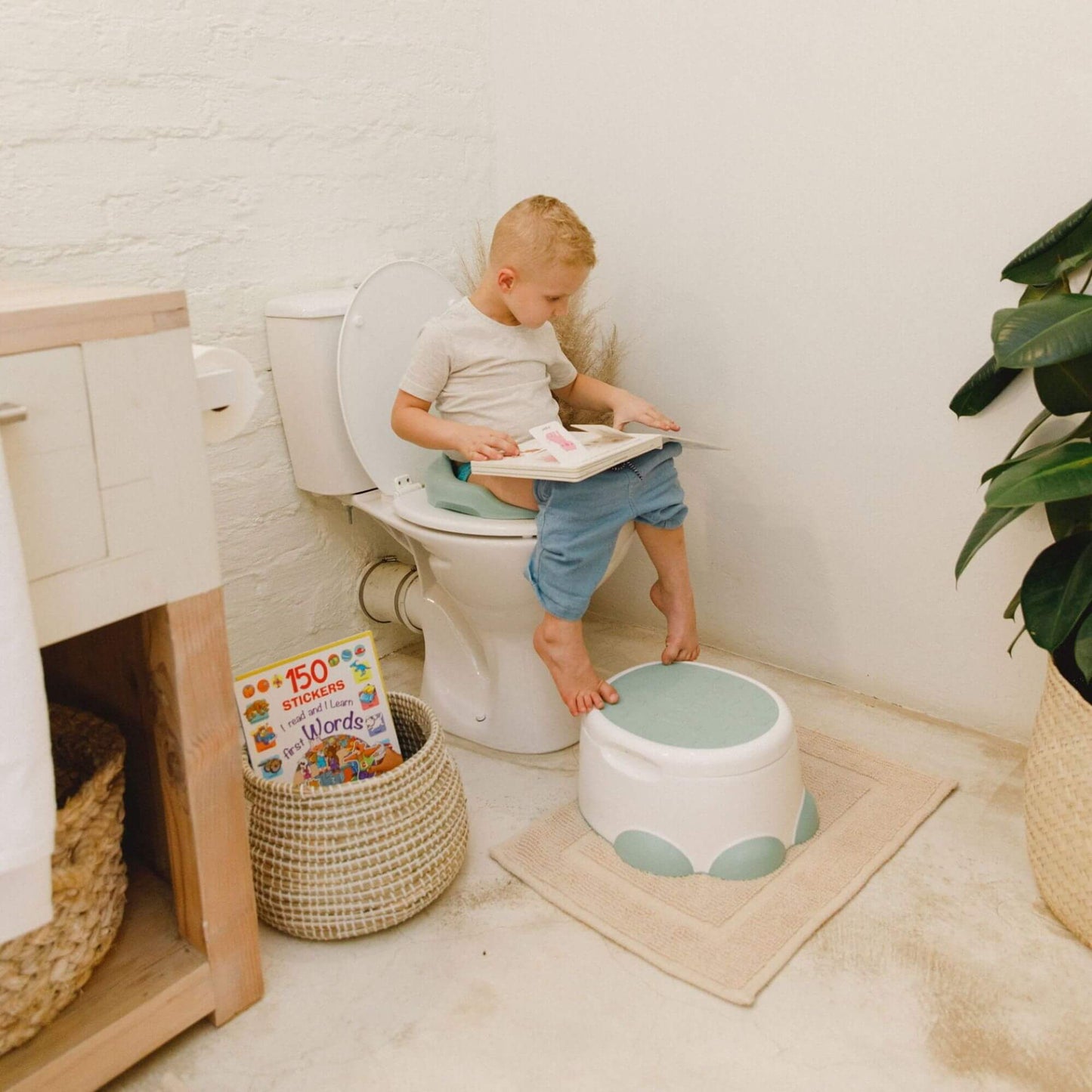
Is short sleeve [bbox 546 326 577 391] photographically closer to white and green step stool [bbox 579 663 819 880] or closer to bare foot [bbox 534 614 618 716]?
bare foot [bbox 534 614 618 716]

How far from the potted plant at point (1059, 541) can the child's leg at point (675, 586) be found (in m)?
0.47

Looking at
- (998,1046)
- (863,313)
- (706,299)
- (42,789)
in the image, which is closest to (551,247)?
(706,299)

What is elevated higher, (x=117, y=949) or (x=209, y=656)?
(x=209, y=656)

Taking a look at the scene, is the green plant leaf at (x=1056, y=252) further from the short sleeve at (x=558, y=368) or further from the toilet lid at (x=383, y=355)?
the toilet lid at (x=383, y=355)

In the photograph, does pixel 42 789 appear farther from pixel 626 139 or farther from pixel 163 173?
pixel 626 139

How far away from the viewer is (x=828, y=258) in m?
1.58

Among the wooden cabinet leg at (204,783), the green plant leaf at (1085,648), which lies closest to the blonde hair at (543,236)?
the wooden cabinet leg at (204,783)

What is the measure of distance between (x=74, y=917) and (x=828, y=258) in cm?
139

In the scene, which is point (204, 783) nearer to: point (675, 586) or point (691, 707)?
point (691, 707)

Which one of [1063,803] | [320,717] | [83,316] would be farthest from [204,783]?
[1063,803]

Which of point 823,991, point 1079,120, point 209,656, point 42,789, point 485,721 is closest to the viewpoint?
point 42,789

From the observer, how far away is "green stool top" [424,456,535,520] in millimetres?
1521

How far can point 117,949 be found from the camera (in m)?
1.09

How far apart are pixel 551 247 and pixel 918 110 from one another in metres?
0.57
